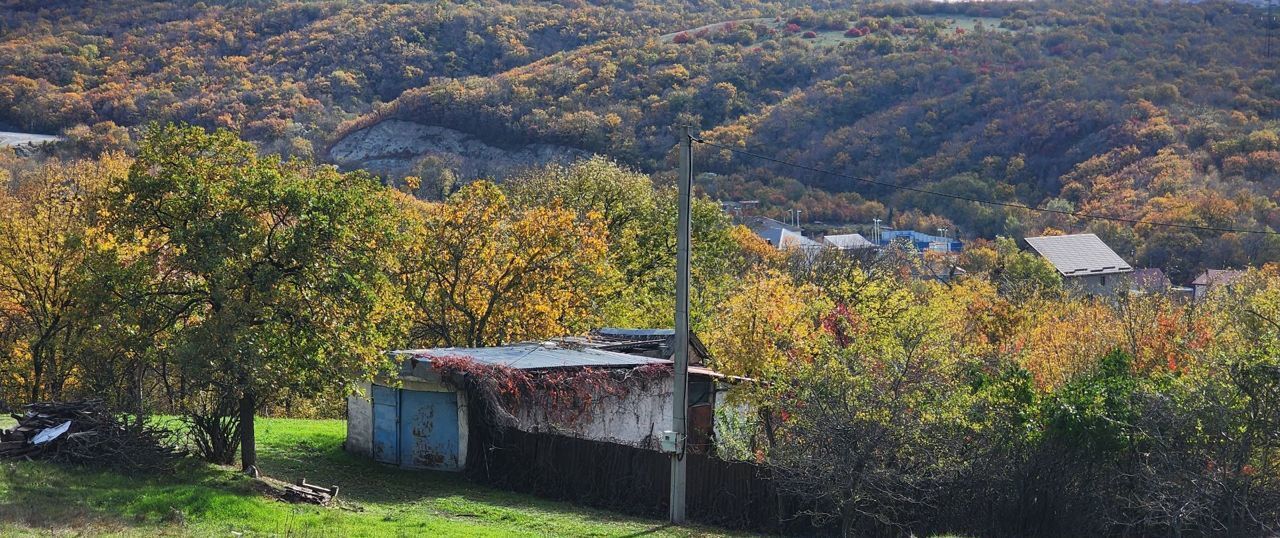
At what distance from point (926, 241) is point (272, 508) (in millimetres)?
81327

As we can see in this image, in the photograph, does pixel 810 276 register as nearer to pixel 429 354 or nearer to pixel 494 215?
pixel 494 215

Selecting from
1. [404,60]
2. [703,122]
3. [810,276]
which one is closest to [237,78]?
[404,60]

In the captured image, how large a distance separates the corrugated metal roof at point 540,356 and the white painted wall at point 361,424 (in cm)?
131

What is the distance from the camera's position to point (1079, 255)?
8425cm

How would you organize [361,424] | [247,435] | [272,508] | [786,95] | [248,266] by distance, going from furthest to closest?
[786,95] < [361,424] < [247,435] < [248,266] < [272,508]

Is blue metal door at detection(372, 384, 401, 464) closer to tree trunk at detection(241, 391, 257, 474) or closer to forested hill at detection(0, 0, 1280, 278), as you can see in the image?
tree trunk at detection(241, 391, 257, 474)

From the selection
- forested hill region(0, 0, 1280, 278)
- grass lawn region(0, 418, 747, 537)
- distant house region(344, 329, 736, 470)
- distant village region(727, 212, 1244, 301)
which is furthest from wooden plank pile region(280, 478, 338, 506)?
forested hill region(0, 0, 1280, 278)

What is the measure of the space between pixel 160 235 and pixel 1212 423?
17.8m

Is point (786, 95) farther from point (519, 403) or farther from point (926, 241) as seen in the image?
point (519, 403)

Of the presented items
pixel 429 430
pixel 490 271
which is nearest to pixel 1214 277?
pixel 490 271

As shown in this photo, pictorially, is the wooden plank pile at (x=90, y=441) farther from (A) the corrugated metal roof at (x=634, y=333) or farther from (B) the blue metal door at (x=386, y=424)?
(A) the corrugated metal roof at (x=634, y=333)

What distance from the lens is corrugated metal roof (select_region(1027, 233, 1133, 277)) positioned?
269ft

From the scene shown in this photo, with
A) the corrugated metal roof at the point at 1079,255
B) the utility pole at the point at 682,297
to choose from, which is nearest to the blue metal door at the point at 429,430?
the utility pole at the point at 682,297

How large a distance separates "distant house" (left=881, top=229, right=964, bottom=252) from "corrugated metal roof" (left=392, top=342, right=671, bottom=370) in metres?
63.8
